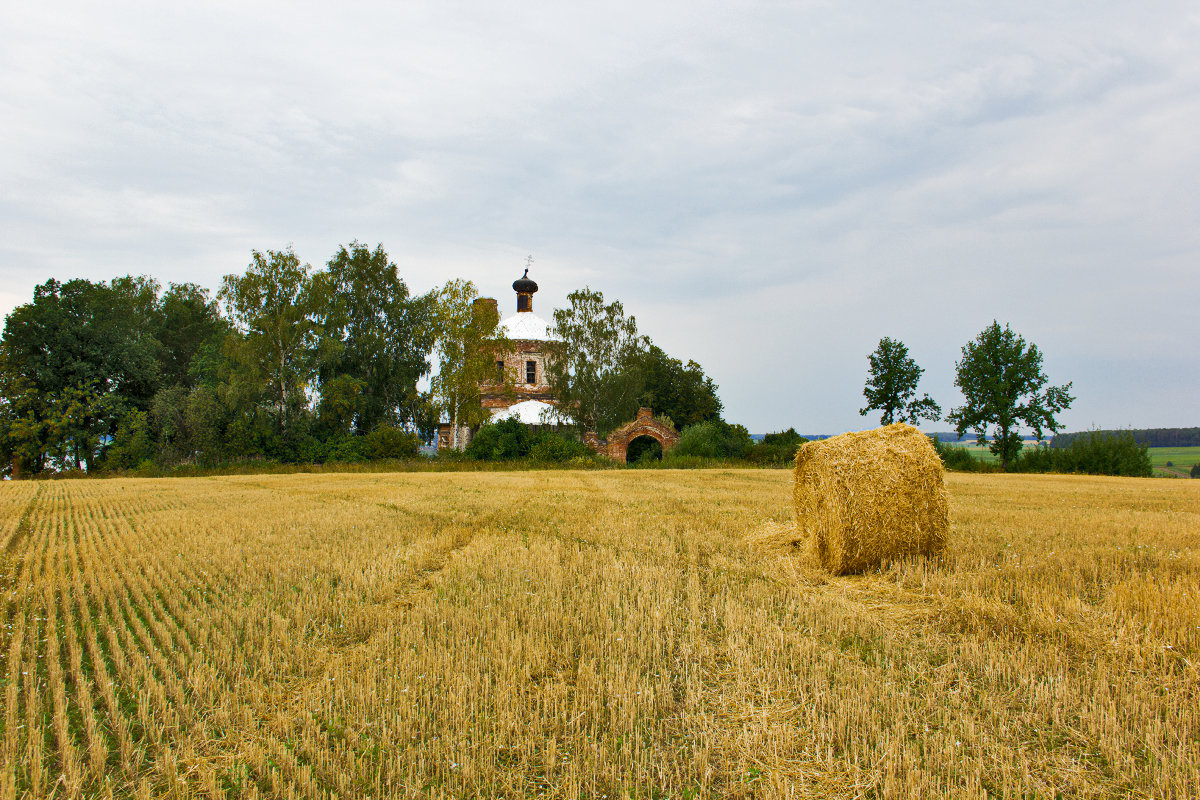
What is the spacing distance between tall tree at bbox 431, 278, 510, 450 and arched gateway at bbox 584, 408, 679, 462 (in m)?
8.14

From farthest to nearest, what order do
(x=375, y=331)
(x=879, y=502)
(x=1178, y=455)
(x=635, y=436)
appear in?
(x=1178, y=455) → (x=375, y=331) → (x=635, y=436) → (x=879, y=502)

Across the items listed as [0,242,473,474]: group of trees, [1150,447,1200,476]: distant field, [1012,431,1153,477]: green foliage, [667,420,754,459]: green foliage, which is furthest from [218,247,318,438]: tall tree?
[1150,447,1200,476]: distant field

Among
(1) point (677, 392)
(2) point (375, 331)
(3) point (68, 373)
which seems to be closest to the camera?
(3) point (68, 373)

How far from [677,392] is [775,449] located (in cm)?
1862

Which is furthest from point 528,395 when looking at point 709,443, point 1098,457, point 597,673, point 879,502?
point 597,673

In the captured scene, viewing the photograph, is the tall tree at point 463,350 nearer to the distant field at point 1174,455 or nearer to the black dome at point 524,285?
the black dome at point 524,285

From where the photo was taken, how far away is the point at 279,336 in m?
39.6

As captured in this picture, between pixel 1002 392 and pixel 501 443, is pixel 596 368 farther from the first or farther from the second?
pixel 1002 392

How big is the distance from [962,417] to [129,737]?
54.3 m

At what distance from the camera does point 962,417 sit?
4838 cm

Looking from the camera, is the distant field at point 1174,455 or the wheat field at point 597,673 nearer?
the wheat field at point 597,673

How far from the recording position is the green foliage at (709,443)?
38.5m

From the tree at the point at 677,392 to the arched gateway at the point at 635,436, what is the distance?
14795mm

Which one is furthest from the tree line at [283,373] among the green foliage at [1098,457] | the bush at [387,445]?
the green foliage at [1098,457]
